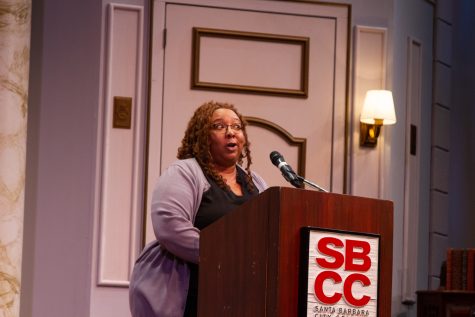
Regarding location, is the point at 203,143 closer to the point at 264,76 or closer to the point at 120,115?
the point at 120,115

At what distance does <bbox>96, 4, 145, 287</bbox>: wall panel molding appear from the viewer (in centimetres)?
520

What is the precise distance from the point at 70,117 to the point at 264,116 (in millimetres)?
1024

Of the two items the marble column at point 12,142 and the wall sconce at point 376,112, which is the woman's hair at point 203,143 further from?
the wall sconce at point 376,112

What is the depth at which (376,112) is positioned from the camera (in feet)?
17.8

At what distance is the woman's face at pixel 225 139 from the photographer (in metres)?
3.31

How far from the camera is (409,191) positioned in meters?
5.95

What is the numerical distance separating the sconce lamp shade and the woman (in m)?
2.21

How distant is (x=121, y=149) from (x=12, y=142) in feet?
1.86

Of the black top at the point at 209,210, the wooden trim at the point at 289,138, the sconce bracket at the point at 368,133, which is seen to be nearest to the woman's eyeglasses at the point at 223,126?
the black top at the point at 209,210

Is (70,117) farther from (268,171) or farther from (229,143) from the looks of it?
(229,143)

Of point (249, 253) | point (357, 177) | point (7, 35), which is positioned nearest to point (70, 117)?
point (7, 35)

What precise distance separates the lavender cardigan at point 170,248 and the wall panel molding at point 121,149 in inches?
79.1

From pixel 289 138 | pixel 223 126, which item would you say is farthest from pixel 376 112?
pixel 223 126

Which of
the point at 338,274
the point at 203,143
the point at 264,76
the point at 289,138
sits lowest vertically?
the point at 338,274
